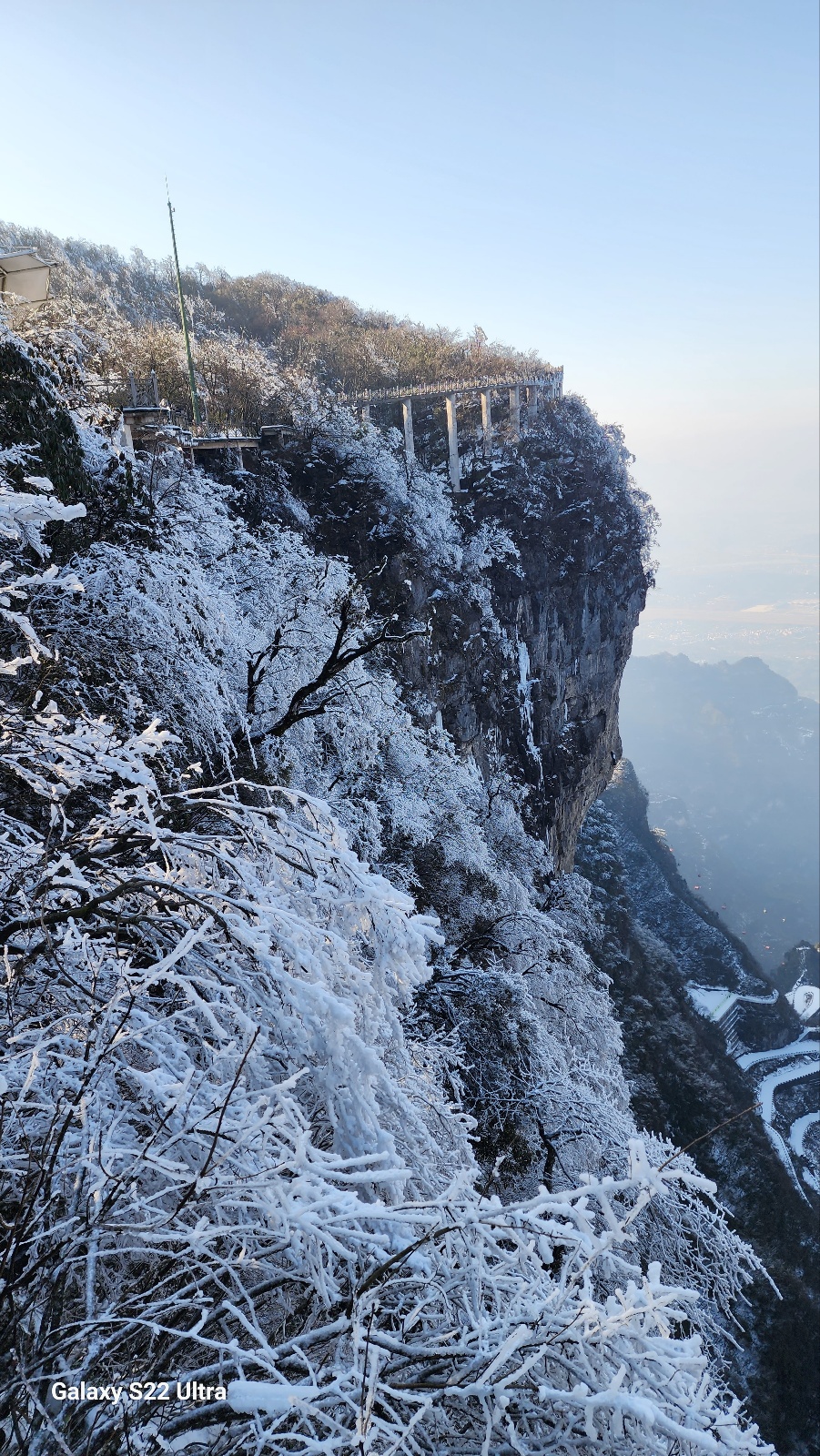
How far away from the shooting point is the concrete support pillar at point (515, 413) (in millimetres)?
25469

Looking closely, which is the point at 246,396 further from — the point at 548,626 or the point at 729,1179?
the point at 729,1179

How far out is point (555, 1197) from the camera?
1772mm

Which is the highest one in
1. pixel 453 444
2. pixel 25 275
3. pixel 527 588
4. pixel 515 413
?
pixel 515 413

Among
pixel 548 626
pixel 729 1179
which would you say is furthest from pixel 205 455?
pixel 729 1179

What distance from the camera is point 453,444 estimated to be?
23.2m

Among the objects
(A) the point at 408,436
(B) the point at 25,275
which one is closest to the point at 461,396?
(A) the point at 408,436

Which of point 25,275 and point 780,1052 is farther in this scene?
point 780,1052

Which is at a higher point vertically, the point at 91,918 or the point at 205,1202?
the point at 91,918

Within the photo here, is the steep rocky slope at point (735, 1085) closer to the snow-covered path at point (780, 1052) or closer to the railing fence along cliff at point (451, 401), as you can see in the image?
the snow-covered path at point (780, 1052)

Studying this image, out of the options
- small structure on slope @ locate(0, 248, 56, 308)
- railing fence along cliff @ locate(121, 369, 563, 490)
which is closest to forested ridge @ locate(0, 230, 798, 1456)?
small structure on slope @ locate(0, 248, 56, 308)

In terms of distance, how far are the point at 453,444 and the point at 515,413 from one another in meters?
4.07

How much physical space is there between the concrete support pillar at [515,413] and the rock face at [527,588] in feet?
1.73

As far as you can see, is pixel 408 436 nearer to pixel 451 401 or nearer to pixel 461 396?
pixel 451 401

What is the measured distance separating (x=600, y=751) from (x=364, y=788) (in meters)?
21.4
